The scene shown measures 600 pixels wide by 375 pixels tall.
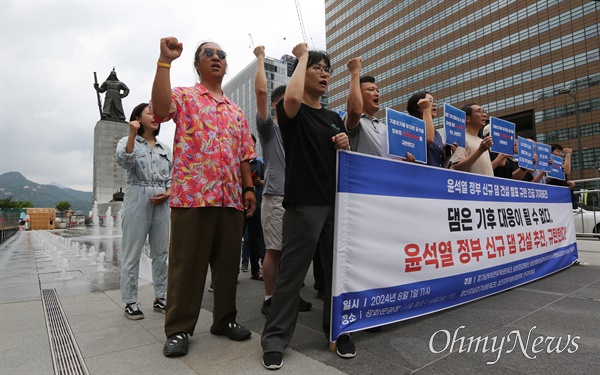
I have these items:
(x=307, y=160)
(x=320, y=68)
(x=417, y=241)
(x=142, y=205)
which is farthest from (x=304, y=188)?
(x=142, y=205)

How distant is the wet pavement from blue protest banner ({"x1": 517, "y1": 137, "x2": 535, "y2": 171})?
1758 millimetres

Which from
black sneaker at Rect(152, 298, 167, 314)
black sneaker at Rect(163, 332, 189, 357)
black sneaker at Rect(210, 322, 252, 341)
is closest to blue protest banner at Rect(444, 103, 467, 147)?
black sneaker at Rect(210, 322, 252, 341)

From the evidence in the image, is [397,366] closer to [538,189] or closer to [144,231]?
[144,231]

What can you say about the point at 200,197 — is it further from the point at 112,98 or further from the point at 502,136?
the point at 112,98

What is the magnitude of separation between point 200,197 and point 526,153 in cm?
474

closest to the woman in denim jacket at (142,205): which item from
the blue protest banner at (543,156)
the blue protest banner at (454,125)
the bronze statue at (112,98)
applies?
the blue protest banner at (454,125)

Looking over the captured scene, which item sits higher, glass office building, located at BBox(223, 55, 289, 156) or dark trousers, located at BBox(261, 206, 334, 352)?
glass office building, located at BBox(223, 55, 289, 156)

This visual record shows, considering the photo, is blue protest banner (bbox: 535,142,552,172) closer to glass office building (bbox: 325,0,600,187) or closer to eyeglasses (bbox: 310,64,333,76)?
eyeglasses (bbox: 310,64,333,76)

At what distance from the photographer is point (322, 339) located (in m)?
2.33

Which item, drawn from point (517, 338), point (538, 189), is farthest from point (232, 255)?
point (538, 189)

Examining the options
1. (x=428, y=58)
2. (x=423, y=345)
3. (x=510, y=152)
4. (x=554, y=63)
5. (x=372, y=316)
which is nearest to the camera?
(x=423, y=345)

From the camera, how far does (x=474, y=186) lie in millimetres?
3371

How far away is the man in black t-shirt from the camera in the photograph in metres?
2.06

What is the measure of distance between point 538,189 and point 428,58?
2222 inches
